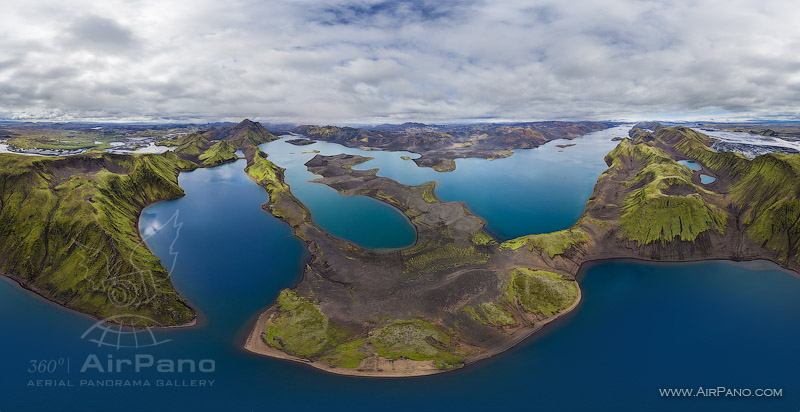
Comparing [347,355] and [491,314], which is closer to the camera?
[347,355]

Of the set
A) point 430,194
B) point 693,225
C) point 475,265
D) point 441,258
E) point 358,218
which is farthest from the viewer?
point 430,194

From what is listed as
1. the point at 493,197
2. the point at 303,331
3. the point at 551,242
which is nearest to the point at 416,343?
the point at 303,331

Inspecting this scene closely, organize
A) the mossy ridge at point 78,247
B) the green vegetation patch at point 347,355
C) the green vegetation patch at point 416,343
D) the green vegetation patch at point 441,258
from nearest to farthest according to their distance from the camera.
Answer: the green vegetation patch at point 347,355 → the green vegetation patch at point 416,343 → the mossy ridge at point 78,247 → the green vegetation patch at point 441,258

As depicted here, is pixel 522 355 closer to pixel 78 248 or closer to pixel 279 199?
pixel 78 248

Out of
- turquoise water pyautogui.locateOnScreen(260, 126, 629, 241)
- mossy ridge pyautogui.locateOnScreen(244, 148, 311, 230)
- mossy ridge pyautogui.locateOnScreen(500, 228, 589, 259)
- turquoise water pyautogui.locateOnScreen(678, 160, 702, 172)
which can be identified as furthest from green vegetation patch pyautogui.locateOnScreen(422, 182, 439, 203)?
turquoise water pyautogui.locateOnScreen(678, 160, 702, 172)

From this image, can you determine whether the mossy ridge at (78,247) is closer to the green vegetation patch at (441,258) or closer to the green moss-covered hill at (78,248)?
the green moss-covered hill at (78,248)

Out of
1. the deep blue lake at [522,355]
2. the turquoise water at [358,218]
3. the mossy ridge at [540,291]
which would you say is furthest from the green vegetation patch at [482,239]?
the deep blue lake at [522,355]
